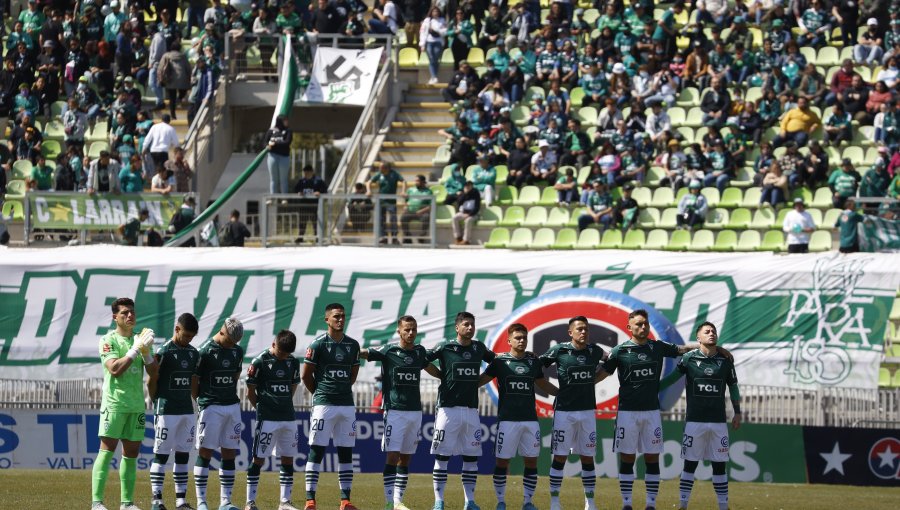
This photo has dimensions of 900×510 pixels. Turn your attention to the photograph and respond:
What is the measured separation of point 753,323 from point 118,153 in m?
15.0

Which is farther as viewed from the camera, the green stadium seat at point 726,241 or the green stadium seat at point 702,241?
the green stadium seat at point 702,241

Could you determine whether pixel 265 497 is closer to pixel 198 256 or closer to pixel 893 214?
pixel 198 256

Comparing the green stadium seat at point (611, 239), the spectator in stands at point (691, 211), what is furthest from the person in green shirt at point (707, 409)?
the spectator in stands at point (691, 211)

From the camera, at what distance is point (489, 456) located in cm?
2494

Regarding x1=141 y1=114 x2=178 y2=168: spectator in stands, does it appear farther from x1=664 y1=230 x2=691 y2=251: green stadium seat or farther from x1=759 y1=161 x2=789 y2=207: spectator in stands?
x1=759 y1=161 x2=789 y2=207: spectator in stands

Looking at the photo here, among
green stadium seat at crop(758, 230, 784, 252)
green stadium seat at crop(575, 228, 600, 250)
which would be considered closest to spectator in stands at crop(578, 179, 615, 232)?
green stadium seat at crop(575, 228, 600, 250)

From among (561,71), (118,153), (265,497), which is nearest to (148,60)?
(118,153)

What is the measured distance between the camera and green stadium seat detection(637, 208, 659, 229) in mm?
31094

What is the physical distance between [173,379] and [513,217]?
15059 millimetres

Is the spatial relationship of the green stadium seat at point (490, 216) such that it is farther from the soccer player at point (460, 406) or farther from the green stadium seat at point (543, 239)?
the soccer player at point (460, 406)

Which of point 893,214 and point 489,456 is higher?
point 893,214

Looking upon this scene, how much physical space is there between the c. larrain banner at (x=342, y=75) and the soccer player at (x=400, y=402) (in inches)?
702

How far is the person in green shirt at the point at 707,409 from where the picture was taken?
18.7 meters

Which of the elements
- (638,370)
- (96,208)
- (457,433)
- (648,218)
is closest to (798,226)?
(648,218)
